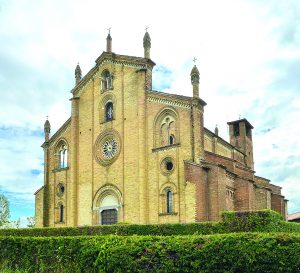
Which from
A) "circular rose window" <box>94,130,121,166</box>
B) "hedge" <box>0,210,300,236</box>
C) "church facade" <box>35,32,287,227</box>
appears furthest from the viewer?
"circular rose window" <box>94,130,121,166</box>

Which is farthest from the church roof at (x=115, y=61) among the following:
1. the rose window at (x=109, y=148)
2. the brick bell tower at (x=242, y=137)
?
the brick bell tower at (x=242, y=137)

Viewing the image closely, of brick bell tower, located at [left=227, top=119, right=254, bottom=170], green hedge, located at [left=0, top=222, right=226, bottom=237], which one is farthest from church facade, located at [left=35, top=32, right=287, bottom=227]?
brick bell tower, located at [left=227, top=119, right=254, bottom=170]

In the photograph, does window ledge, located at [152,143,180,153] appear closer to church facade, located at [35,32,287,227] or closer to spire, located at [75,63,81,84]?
church facade, located at [35,32,287,227]

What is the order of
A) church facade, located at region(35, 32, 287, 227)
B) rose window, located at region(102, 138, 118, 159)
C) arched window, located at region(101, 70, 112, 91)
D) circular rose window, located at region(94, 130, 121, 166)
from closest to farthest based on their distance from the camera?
church facade, located at region(35, 32, 287, 227) < circular rose window, located at region(94, 130, 121, 166) < rose window, located at region(102, 138, 118, 159) < arched window, located at region(101, 70, 112, 91)

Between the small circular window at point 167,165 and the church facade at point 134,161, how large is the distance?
0.07 meters

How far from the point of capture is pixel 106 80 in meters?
37.7

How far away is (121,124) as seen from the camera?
35438mm

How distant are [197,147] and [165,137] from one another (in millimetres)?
3131

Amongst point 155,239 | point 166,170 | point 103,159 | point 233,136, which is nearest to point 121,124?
point 103,159

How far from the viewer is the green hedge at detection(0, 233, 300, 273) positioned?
1230 centimetres

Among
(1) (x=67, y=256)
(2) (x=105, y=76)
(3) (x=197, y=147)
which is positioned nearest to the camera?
(1) (x=67, y=256)

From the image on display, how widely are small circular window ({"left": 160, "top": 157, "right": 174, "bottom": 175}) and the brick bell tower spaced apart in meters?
18.5

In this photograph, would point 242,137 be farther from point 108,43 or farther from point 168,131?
point 108,43

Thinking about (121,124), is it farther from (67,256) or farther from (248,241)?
(248,241)
